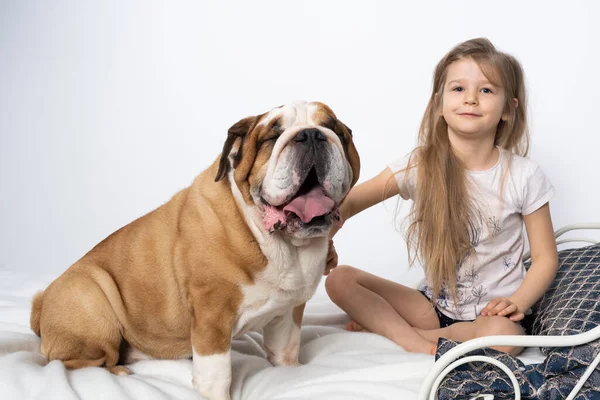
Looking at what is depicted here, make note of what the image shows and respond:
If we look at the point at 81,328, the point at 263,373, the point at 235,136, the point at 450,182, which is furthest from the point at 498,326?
the point at 81,328

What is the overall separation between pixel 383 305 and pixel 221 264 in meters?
0.86

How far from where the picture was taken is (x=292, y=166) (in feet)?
6.27

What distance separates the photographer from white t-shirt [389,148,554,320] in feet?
8.57

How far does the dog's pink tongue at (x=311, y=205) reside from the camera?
6.42 ft

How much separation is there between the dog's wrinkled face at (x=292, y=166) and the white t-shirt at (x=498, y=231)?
80 cm

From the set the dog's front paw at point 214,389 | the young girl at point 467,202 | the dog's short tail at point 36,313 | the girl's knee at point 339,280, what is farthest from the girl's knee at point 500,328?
the dog's short tail at point 36,313

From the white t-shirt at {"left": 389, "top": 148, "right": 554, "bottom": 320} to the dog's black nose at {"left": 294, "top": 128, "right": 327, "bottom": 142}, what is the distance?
958mm

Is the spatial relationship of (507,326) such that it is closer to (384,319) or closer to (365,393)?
(384,319)

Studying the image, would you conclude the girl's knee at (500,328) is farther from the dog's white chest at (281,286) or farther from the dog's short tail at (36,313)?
the dog's short tail at (36,313)

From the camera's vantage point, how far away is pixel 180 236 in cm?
221

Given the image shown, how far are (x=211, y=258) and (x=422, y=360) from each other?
2.53 feet

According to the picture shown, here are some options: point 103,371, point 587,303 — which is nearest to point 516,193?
point 587,303

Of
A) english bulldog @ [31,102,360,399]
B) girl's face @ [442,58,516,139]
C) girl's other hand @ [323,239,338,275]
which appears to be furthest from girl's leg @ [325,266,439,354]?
girl's face @ [442,58,516,139]

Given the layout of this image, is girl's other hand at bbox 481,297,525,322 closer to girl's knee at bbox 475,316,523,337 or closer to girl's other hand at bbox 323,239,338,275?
girl's knee at bbox 475,316,523,337
